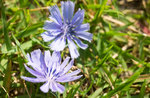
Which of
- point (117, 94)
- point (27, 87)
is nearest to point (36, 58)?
point (27, 87)

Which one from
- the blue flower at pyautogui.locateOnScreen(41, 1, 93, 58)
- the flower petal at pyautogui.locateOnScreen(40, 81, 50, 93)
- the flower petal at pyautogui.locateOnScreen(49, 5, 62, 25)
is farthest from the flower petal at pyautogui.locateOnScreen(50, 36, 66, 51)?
the flower petal at pyautogui.locateOnScreen(40, 81, 50, 93)

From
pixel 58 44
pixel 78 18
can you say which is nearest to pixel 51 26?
pixel 58 44

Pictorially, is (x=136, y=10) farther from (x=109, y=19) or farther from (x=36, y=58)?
(x=36, y=58)

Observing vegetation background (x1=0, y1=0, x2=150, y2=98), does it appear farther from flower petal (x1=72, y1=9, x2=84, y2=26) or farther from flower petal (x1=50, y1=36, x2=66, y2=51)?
flower petal (x1=72, y1=9, x2=84, y2=26)

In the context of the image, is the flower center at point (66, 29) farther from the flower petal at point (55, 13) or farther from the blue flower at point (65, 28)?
the flower petal at point (55, 13)

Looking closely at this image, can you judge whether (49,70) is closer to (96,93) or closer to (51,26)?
(51,26)

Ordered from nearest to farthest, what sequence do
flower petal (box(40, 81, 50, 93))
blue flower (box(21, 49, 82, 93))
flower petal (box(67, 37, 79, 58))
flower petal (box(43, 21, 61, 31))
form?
1. flower petal (box(40, 81, 50, 93))
2. blue flower (box(21, 49, 82, 93))
3. flower petal (box(43, 21, 61, 31))
4. flower petal (box(67, 37, 79, 58))

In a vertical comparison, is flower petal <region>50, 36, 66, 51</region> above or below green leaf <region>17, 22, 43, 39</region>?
below

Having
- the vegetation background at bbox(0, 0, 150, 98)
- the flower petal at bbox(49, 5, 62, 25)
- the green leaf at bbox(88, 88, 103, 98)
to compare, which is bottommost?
the green leaf at bbox(88, 88, 103, 98)
